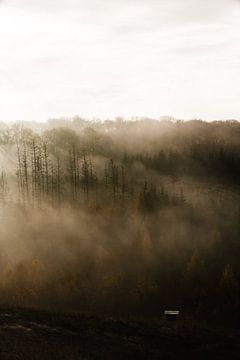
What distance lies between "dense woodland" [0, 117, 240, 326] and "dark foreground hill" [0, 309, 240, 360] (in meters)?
29.0

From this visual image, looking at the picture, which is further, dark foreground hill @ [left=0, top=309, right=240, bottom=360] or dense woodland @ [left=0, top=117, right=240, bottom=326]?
dense woodland @ [left=0, top=117, right=240, bottom=326]

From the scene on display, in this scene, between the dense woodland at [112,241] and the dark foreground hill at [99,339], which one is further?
the dense woodland at [112,241]

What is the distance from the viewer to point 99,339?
110 ft

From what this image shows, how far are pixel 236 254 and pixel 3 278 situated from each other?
44.4 m

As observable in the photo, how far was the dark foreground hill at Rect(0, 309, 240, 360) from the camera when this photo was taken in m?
29.6

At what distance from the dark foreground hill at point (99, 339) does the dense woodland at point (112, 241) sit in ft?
95.1

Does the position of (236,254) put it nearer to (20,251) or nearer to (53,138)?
(20,251)

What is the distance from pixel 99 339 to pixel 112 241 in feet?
196

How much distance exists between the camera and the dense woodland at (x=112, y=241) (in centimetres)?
7294

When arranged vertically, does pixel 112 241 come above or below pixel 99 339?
below

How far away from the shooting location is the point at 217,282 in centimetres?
8081

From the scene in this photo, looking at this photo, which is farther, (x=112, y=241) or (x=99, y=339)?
(x=112, y=241)

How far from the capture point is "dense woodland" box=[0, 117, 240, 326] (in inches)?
2872

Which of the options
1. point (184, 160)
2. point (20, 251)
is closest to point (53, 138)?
point (184, 160)
